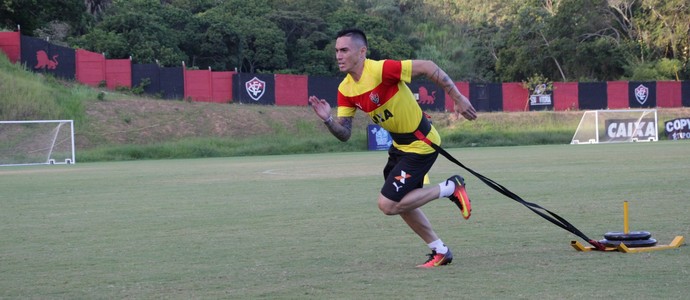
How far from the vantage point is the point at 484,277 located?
24.6ft

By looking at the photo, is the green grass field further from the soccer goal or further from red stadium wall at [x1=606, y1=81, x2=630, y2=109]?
red stadium wall at [x1=606, y1=81, x2=630, y2=109]

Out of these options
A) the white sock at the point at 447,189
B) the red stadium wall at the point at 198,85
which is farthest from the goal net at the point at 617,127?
the white sock at the point at 447,189

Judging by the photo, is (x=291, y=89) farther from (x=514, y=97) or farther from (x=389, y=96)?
(x=389, y=96)

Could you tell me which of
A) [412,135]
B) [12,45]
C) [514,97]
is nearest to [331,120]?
[412,135]

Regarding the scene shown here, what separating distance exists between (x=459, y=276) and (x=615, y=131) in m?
42.5

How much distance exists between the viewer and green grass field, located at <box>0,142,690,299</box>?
7219mm

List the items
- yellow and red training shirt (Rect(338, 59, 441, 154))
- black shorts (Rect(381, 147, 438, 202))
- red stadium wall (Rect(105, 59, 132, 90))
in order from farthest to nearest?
red stadium wall (Rect(105, 59, 132, 90)), black shorts (Rect(381, 147, 438, 202)), yellow and red training shirt (Rect(338, 59, 441, 154))

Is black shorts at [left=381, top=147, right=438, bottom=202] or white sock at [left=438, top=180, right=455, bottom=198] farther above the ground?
black shorts at [left=381, top=147, right=438, bottom=202]

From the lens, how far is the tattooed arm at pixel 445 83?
7945 mm

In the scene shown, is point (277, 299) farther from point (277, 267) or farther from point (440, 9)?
point (440, 9)

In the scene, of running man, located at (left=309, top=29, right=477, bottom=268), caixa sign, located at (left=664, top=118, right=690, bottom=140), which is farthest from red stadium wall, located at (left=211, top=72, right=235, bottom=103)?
running man, located at (left=309, top=29, right=477, bottom=268)

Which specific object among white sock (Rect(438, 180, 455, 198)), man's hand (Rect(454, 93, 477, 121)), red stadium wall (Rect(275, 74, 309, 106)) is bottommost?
white sock (Rect(438, 180, 455, 198))

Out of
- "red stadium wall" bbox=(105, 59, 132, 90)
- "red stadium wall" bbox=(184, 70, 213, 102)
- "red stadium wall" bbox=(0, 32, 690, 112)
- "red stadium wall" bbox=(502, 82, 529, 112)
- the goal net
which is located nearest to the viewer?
the goal net

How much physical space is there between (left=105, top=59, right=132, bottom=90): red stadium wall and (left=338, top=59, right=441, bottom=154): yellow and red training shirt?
4510 cm
